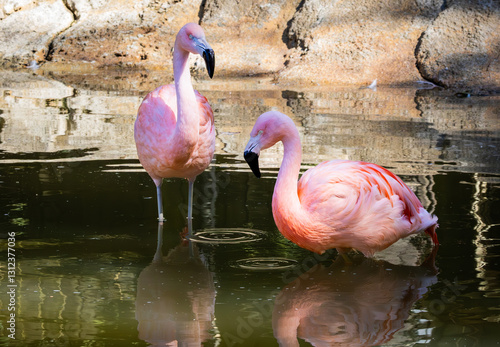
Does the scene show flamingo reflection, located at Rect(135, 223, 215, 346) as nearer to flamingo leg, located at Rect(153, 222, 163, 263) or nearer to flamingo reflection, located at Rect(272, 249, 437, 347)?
flamingo leg, located at Rect(153, 222, 163, 263)

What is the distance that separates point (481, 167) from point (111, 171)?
11.0 feet

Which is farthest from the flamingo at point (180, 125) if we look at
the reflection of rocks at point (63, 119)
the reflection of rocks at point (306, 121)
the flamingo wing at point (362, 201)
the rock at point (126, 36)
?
the rock at point (126, 36)

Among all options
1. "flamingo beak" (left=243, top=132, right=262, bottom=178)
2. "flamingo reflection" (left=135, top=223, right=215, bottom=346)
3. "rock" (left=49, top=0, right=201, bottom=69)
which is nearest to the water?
"flamingo reflection" (left=135, top=223, right=215, bottom=346)

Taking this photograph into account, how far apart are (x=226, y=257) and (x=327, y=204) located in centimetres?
71

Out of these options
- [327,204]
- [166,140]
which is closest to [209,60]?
[166,140]

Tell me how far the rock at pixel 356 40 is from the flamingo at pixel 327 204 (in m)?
8.58

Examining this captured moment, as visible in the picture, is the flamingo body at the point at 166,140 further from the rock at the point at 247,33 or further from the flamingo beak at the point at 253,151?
the rock at the point at 247,33

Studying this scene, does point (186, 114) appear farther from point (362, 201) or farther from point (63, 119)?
point (63, 119)

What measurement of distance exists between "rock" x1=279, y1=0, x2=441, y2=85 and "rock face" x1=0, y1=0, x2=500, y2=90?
0.06 ft

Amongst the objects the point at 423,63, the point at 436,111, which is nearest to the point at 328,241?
the point at 436,111

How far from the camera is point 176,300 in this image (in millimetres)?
3471

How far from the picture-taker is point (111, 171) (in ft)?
19.7

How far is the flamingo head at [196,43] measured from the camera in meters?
4.34

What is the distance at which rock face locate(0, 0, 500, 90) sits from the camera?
12.2 meters
